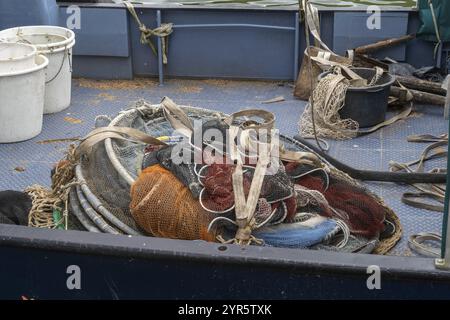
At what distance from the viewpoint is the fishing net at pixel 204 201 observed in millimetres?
3057

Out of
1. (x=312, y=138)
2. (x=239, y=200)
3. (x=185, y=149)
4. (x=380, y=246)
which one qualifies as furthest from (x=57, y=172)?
(x=312, y=138)

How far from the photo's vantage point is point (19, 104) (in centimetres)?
531

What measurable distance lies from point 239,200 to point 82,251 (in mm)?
695

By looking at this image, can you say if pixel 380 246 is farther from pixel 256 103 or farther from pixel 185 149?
pixel 256 103

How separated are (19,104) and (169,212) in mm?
2700

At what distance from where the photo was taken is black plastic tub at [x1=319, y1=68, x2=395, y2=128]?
17.5 feet

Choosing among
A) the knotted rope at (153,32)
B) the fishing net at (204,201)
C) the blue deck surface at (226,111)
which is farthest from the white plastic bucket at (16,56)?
the fishing net at (204,201)

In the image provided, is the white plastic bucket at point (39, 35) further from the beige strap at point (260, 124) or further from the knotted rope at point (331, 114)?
the beige strap at point (260, 124)

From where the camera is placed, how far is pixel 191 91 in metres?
6.46

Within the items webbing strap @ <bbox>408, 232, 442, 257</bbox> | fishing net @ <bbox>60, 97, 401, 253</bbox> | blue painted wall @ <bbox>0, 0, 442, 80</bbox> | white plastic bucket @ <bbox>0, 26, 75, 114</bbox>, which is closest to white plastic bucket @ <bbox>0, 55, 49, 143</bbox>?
white plastic bucket @ <bbox>0, 26, 75, 114</bbox>

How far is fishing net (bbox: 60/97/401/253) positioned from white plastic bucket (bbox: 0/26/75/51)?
288 centimetres

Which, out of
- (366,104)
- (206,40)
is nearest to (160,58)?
(206,40)

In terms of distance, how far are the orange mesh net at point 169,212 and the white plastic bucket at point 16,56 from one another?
267cm
